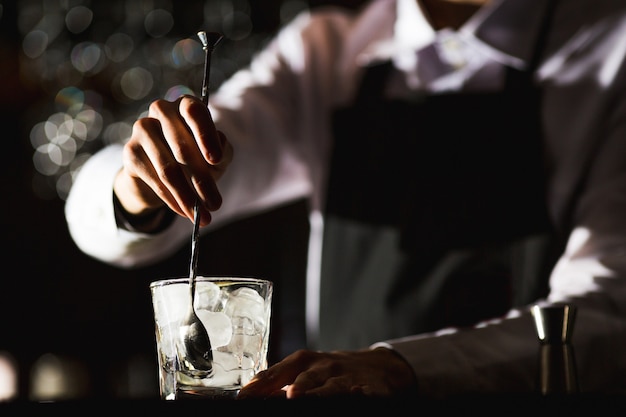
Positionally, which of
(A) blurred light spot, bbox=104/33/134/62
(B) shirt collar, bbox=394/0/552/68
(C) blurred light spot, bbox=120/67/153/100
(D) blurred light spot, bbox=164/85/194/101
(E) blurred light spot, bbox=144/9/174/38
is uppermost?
(E) blurred light spot, bbox=144/9/174/38

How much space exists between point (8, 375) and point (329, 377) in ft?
11.4

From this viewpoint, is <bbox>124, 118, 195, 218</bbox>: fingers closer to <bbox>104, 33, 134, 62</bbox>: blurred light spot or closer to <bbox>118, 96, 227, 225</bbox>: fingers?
<bbox>118, 96, 227, 225</bbox>: fingers

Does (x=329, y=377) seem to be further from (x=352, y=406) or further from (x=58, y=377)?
(x=58, y=377)

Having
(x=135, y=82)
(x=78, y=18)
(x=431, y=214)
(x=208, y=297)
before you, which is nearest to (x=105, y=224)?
(x=208, y=297)

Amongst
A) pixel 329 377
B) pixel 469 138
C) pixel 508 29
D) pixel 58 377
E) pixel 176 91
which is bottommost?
pixel 58 377

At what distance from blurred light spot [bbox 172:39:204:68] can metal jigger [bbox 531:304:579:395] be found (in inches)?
99.2

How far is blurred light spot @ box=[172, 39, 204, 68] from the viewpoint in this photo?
10.0ft

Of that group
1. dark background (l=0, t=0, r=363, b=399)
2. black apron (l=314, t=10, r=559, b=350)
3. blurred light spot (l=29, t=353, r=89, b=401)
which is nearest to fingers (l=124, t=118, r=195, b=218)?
black apron (l=314, t=10, r=559, b=350)

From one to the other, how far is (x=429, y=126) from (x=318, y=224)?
353 millimetres

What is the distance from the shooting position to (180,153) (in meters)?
0.84

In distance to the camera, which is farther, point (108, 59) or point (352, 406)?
point (108, 59)

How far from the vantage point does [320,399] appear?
1.70 ft

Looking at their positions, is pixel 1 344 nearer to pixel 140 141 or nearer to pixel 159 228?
pixel 159 228

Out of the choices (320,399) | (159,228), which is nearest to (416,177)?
(159,228)
